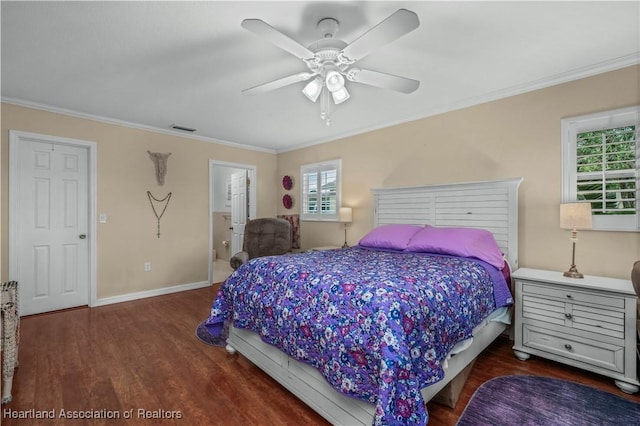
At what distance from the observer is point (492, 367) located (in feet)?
7.70

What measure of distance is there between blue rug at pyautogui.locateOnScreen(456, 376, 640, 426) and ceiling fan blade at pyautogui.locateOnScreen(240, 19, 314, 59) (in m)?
2.37

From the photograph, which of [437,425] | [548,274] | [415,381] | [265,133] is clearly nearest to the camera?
[415,381]

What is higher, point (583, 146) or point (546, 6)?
point (546, 6)

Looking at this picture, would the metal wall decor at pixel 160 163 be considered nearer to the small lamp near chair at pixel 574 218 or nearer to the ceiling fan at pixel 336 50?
the ceiling fan at pixel 336 50

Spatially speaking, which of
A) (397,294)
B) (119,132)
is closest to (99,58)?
(119,132)

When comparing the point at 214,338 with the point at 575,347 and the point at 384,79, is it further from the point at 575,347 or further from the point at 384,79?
the point at 575,347

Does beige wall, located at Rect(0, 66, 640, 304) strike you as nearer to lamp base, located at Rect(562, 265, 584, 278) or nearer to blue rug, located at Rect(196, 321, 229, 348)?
lamp base, located at Rect(562, 265, 584, 278)

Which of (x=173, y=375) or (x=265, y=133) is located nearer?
(x=173, y=375)

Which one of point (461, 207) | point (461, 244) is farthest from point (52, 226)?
point (461, 207)

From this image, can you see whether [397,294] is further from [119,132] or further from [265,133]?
Result: [119,132]

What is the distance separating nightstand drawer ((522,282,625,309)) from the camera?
209cm

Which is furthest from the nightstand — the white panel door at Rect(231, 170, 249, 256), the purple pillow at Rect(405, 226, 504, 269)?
the white panel door at Rect(231, 170, 249, 256)

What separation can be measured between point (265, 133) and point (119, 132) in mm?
1930

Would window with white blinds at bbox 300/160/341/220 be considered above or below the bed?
above
